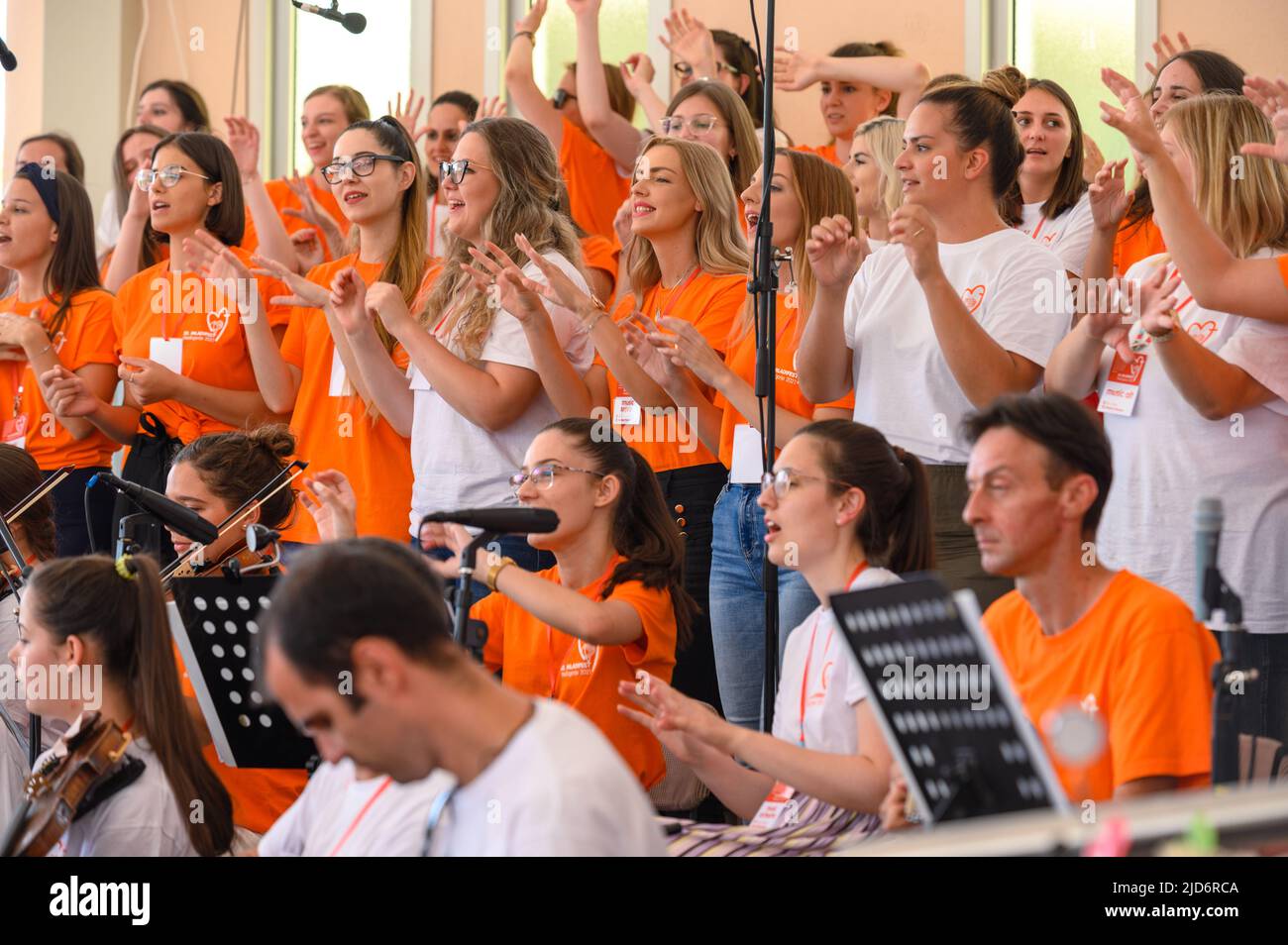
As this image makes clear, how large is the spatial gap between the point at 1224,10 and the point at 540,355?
107 inches

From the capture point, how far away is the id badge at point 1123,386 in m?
2.92

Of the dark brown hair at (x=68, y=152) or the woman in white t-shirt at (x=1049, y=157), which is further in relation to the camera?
the dark brown hair at (x=68, y=152)

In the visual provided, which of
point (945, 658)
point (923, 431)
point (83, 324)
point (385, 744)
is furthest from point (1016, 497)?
point (83, 324)

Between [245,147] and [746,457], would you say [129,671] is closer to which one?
[746,457]

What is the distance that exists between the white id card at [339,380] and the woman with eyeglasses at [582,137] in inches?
39.6

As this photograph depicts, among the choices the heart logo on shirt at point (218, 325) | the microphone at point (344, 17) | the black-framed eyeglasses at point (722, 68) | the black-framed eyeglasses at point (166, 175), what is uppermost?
the microphone at point (344, 17)

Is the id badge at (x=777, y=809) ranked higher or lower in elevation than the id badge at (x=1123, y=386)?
lower

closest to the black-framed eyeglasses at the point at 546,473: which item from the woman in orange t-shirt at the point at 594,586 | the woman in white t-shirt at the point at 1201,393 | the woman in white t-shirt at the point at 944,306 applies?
the woman in orange t-shirt at the point at 594,586

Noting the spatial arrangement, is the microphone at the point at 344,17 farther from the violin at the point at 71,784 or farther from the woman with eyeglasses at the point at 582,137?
the violin at the point at 71,784

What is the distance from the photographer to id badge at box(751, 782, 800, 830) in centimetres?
256

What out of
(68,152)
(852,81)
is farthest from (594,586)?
(68,152)

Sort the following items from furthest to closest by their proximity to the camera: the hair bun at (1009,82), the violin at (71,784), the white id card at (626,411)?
1. the hair bun at (1009,82)
2. the white id card at (626,411)
3. the violin at (71,784)

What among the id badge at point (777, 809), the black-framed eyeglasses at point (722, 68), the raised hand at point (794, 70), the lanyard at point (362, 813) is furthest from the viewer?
the black-framed eyeglasses at point (722, 68)

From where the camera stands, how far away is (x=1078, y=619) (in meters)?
2.22
